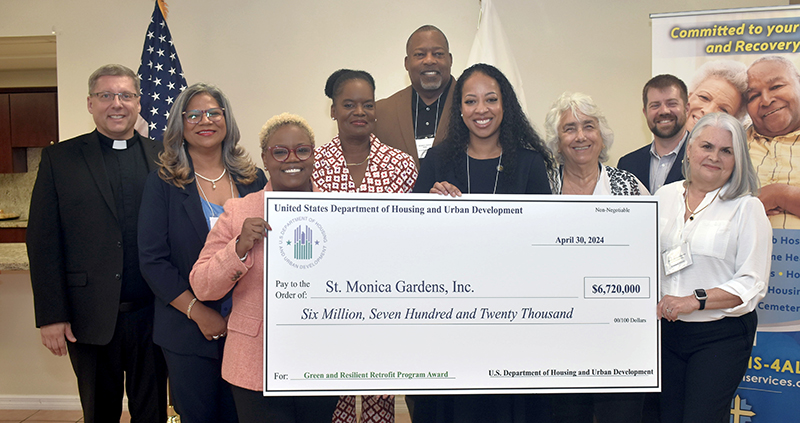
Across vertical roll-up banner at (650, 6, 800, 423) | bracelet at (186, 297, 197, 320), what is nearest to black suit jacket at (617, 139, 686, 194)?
vertical roll-up banner at (650, 6, 800, 423)

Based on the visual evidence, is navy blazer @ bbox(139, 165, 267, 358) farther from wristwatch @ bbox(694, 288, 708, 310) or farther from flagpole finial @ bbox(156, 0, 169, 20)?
flagpole finial @ bbox(156, 0, 169, 20)

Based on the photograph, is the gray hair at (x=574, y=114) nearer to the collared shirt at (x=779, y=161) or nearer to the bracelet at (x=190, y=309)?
the collared shirt at (x=779, y=161)

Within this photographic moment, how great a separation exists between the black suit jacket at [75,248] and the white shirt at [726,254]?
271 centimetres

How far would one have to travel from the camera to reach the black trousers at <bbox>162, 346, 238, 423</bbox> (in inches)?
84.0

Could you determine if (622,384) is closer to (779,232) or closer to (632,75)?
(779,232)

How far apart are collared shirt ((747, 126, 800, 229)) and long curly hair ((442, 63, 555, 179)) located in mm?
1952

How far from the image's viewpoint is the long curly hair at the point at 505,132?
7.82 feet

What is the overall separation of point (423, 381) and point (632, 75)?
3416mm

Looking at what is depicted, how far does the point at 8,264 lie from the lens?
365cm

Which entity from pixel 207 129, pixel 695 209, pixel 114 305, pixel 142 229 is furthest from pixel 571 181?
pixel 114 305

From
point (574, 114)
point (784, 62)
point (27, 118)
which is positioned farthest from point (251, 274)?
point (27, 118)

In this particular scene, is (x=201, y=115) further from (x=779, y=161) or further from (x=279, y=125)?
(x=779, y=161)

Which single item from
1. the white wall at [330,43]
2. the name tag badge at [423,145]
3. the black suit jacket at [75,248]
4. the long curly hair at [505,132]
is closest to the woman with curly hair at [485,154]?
the long curly hair at [505,132]

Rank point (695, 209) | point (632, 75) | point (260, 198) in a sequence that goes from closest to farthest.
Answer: point (260, 198) < point (695, 209) < point (632, 75)
